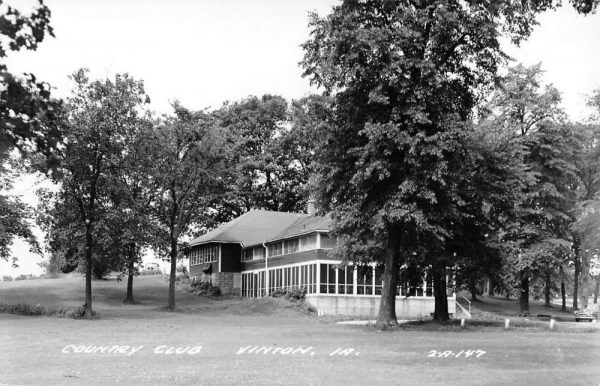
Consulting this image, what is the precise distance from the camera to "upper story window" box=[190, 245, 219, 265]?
6700cm

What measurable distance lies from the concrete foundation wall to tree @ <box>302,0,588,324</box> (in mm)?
17564

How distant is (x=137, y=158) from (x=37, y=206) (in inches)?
312

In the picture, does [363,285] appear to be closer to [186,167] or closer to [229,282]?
[186,167]

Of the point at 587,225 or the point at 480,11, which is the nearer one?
the point at 480,11

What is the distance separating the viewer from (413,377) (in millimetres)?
15555

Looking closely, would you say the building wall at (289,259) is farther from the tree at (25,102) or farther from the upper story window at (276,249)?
the tree at (25,102)

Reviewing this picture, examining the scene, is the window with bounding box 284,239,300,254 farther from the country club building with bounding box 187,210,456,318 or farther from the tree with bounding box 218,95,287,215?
the tree with bounding box 218,95,287,215

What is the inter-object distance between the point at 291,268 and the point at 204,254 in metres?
16.9

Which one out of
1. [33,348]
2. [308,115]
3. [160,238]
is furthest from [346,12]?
[160,238]

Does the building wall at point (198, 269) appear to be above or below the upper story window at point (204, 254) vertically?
below

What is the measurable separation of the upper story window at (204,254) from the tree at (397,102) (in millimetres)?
33894

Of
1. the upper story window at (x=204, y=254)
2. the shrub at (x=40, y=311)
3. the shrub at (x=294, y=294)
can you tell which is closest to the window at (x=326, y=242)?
the shrub at (x=294, y=294)

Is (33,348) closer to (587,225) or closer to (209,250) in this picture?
(587,225)

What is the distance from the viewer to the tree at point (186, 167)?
5428 cm
